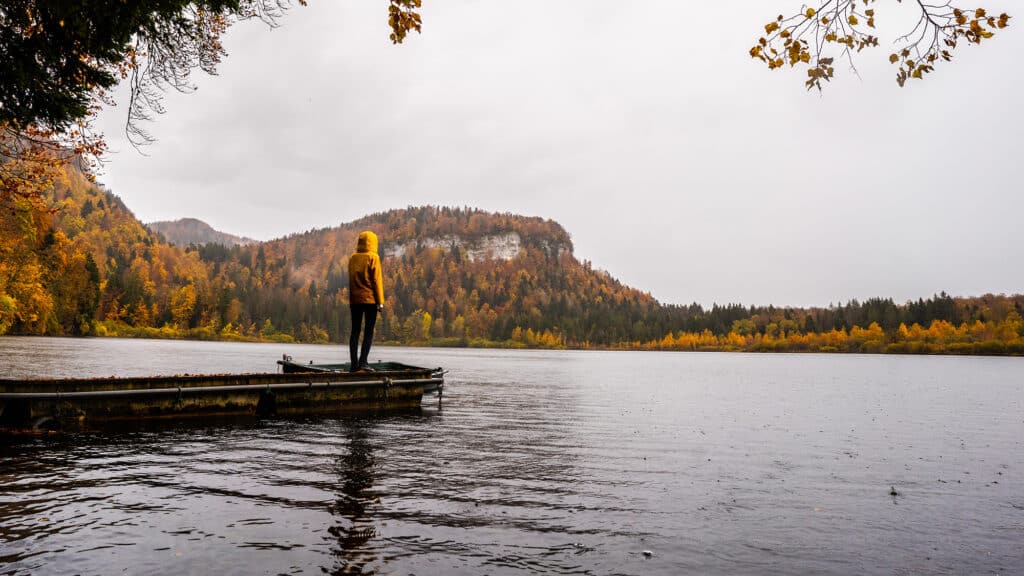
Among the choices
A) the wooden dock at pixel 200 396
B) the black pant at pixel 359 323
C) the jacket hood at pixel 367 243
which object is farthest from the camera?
the jacket hood at pixel 367 243

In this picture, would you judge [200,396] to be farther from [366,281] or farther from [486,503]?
[486,503]

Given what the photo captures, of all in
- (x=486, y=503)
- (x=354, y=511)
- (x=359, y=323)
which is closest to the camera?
(x=354, y=511)

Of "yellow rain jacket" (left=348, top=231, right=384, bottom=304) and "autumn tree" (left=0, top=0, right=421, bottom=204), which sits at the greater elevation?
"autumn tree" (left=0, top=0, right=421, bottom=204)

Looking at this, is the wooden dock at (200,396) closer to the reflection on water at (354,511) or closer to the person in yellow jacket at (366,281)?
the person in yellow jacket at (366,281)

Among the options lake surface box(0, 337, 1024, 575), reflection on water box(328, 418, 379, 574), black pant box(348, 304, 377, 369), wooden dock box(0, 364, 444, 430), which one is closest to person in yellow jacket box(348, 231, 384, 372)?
black pant box(348, 304, 377, 369)

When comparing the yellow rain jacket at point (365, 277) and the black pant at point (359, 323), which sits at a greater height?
the yellow rain jacket at point (365, 277)

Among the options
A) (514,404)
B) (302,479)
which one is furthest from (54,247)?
(302,479)

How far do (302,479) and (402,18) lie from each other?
6.53m

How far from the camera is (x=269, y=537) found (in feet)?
18.9

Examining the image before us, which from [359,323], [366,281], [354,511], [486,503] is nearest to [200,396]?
[359,323]

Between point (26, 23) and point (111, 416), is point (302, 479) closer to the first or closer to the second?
point (111, 416)

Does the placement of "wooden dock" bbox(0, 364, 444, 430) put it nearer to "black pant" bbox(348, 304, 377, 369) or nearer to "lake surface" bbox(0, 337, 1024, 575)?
"lake surface" bbox(0, 337, 1024, 575)

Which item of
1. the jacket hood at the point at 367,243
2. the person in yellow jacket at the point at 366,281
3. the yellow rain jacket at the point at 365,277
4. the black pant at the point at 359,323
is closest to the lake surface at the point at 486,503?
the black pant at the point at 359,323

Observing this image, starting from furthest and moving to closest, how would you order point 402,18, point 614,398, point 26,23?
point 614,398
point 26,23
point 402,18
